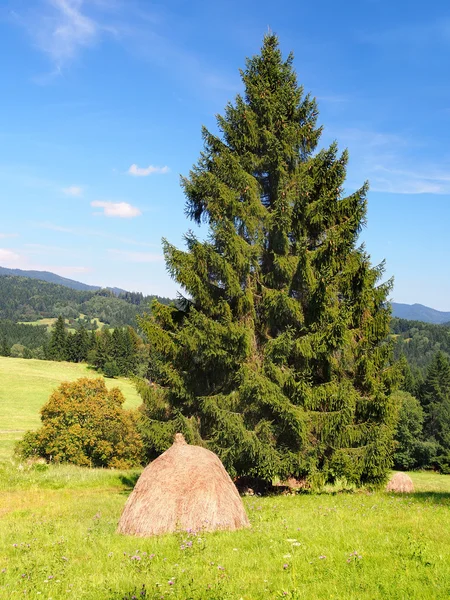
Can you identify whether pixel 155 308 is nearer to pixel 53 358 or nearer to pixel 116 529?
pixel 116 529

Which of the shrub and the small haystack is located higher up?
the small haystack

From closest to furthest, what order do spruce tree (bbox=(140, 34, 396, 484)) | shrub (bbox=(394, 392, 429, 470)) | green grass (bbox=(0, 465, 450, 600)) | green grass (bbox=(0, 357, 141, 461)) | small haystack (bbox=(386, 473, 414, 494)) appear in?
green grass (bbox=(0, 465, 450, 600)), spruce tree (bbox=(140, 34, 396, 484)), small haystack (bbox=(386, 473, 414, 494)), green grass (bbox=(0, 357, 141, 461)), shrub (bbox=(394, 392, 429, 470))

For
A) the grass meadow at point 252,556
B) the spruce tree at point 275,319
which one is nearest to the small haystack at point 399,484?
the spruce tree at point 275,319

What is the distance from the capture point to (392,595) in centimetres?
505

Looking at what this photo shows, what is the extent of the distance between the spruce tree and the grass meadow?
8.23ft

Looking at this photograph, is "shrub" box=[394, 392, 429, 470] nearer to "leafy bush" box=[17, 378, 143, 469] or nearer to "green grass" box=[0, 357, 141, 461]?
"green grass" box=[0, 357, 141, 461]

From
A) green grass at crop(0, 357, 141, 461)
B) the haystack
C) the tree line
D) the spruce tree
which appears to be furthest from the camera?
the tree line

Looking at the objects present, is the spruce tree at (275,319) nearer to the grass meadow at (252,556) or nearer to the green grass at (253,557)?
the grass meadow at (252,556)

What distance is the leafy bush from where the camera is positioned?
31766mm

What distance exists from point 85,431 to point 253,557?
95.4ft

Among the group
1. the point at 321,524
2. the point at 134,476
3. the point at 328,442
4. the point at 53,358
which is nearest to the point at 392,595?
the point at 321,524

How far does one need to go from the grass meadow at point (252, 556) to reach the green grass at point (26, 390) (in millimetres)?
36574

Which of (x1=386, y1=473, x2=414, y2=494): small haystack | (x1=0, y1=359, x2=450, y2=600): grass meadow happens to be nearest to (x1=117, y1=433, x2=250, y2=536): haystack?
(x1=0, y1=359, x2=450, y2=600): grass meadow

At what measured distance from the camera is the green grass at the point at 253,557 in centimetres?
536
